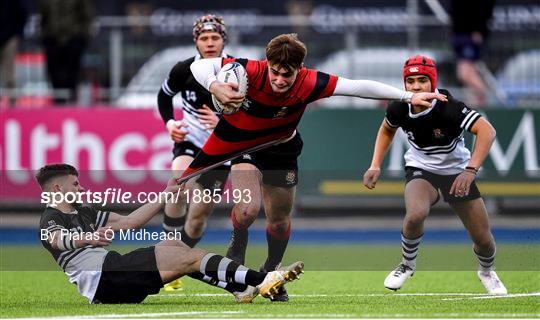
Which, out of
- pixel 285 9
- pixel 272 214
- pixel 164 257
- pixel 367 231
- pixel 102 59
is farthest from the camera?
pixel 285 9

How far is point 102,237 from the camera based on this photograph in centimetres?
1023

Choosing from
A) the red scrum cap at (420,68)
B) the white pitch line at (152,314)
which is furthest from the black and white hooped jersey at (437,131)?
the white pitch line at (152,314)

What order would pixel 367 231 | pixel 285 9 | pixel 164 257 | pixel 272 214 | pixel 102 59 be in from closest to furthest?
pixel 164 257
pixel 272 214
pixel 367 231
pixel 102 59
pixel 285 9

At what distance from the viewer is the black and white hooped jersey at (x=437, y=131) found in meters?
10.9

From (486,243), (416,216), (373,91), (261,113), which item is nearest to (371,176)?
(416,216)

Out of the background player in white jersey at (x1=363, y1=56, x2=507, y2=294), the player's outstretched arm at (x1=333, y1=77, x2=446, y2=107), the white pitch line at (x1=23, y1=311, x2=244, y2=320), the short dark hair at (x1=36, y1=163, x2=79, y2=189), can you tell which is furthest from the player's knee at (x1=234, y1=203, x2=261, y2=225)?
→ the white pitch line at (x1=23, y1=311, x2=244, y2=320)

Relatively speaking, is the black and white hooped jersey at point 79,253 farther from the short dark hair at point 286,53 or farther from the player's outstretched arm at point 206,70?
the short dark hair at point 286,53

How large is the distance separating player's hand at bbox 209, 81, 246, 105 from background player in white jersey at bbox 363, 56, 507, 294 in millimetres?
1360

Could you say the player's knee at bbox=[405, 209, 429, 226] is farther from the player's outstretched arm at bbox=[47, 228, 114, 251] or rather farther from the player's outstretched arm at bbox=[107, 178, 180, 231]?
the player's outstretched arm at bbox=[47, 228, 114, 251]

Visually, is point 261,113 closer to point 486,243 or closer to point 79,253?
point 79,253

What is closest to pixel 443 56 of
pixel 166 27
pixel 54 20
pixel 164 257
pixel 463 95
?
pixel 463 95

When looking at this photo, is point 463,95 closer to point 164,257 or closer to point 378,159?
point 378,159

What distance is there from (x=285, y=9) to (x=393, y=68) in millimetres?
6485

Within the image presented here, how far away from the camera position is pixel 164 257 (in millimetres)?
10062
